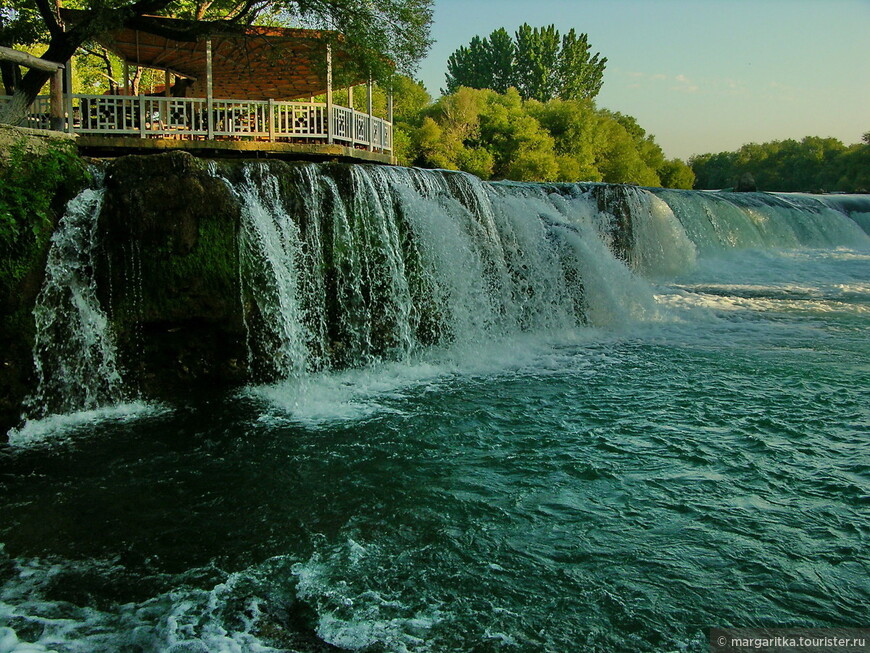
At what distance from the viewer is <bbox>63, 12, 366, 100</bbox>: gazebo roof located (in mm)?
12484

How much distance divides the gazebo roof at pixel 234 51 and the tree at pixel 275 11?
292 mm

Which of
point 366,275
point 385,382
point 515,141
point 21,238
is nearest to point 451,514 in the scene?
point 385,382

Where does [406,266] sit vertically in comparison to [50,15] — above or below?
below

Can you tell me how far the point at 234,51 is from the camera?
1491 centimetres

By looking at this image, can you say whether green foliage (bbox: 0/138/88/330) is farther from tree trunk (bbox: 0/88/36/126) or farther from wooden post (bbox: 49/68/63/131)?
tree trunk (bbox: 0/88/36/126)

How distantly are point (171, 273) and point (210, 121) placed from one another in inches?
188

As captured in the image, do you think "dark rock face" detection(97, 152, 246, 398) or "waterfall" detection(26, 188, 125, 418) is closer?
"waterfall" detection(26, 188, 125, 418)

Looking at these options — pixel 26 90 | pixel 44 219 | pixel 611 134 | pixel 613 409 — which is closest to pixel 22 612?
pixel 44 219

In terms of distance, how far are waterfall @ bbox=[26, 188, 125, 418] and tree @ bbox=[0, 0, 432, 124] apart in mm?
3534

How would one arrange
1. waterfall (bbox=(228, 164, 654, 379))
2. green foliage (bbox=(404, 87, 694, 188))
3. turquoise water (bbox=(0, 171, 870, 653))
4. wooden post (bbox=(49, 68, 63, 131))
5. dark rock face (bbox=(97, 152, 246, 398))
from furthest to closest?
green foliage (bbox=(404, 87, 694, 188))
wooden post (bbox=(49, 68, 63, 131))
waterfall (bbox=(228, 164, 654, 379))
dark rock face (bbox=(97, 152, 246, 398))
turquoise water (bbox=(0, 171, 870, 653))

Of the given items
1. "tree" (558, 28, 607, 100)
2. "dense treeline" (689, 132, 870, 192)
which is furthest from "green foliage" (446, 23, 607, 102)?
"dense treeline" (689, 132, 870, 192)

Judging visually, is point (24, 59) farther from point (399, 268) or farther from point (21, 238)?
point (399, 268)

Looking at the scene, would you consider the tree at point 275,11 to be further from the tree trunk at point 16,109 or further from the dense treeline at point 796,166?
the dense treeline at point 796,166

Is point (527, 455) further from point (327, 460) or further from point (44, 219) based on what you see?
point (44, 219)
